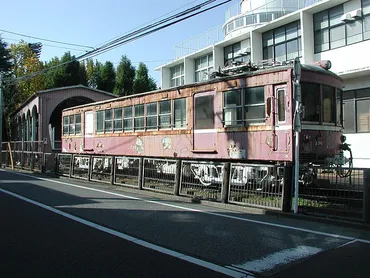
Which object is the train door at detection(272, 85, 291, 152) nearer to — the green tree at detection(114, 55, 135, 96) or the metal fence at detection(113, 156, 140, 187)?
the metal fence at detection(113, 156, 140, 187)

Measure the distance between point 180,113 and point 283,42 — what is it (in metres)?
13.2

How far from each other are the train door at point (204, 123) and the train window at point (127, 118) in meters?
4.53

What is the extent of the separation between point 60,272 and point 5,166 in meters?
24.4

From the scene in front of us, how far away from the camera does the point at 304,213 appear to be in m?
8.34

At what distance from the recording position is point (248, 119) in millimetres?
10922

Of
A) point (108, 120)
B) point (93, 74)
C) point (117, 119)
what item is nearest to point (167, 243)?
point (117, 119)

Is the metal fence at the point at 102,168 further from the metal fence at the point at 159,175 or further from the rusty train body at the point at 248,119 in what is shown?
the metal fence at the point at 159,175

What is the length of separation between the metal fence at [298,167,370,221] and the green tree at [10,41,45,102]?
3624 cm

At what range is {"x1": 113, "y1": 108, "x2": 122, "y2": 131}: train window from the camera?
17062 millimetres

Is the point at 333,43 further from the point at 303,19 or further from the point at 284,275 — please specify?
the point at 284,275

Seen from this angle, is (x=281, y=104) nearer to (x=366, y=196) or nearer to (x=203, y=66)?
(x=366, y=196)

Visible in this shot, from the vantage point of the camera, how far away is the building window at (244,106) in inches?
419

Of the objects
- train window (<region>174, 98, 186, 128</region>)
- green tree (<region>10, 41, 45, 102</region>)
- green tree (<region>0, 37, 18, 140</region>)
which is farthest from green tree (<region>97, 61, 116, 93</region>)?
train window (<region>174, 98, 186, 128</region>)

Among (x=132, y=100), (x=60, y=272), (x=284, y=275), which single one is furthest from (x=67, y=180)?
(x=284, y=275)
